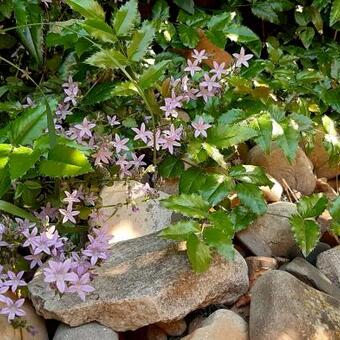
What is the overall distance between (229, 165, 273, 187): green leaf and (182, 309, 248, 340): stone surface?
1.18 feet

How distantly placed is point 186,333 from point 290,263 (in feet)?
1.04

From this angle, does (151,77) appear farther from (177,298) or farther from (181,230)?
(177,298)

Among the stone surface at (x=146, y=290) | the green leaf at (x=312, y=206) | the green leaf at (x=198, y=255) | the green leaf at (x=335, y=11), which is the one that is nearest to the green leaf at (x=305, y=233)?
the green leaf at (x=312, y=206)

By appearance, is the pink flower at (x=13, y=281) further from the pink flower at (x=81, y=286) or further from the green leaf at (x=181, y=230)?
the green leaf at (x=181, y=230)

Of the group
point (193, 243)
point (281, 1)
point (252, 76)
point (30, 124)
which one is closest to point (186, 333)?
point (193, 243)

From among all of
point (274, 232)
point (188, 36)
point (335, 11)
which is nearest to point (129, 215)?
point (274, 232)

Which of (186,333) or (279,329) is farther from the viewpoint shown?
(186,333)

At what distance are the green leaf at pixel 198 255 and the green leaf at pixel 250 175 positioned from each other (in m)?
0.30

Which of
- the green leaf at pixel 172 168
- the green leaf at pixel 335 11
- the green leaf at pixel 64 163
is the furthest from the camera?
the green leaf at pixel 335 11

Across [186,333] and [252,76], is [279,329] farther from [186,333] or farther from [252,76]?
[252,76]

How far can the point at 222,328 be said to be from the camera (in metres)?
1.41

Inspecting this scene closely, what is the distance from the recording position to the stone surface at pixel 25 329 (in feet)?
4.52

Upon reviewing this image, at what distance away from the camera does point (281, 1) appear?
2.37 metres

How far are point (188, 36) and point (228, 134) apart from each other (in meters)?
0.60
